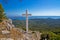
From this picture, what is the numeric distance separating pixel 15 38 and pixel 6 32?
0.49 m

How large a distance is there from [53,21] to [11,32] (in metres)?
11.9

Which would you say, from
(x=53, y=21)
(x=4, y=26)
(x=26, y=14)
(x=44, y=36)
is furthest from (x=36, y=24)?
(x=4, y=26)

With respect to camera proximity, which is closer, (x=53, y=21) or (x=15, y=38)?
(x=15, y=38)

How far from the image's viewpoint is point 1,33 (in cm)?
774

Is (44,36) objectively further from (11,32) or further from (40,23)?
(40,23)

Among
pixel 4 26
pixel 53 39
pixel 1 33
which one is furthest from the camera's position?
pixel 53 39

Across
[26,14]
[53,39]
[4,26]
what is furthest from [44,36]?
[4,26]

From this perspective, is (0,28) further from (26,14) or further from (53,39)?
(53,39)

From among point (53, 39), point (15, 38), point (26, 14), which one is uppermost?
point (26, 14)

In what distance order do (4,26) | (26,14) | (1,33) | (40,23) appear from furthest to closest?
(40,23) < (26,14) < (4,26) < (1,33)

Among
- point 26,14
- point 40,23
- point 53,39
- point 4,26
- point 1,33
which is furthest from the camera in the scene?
point 40,23

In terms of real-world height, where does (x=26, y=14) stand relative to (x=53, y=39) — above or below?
above

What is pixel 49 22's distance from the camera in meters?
19.1

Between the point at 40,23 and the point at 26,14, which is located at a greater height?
the point at 26,14
